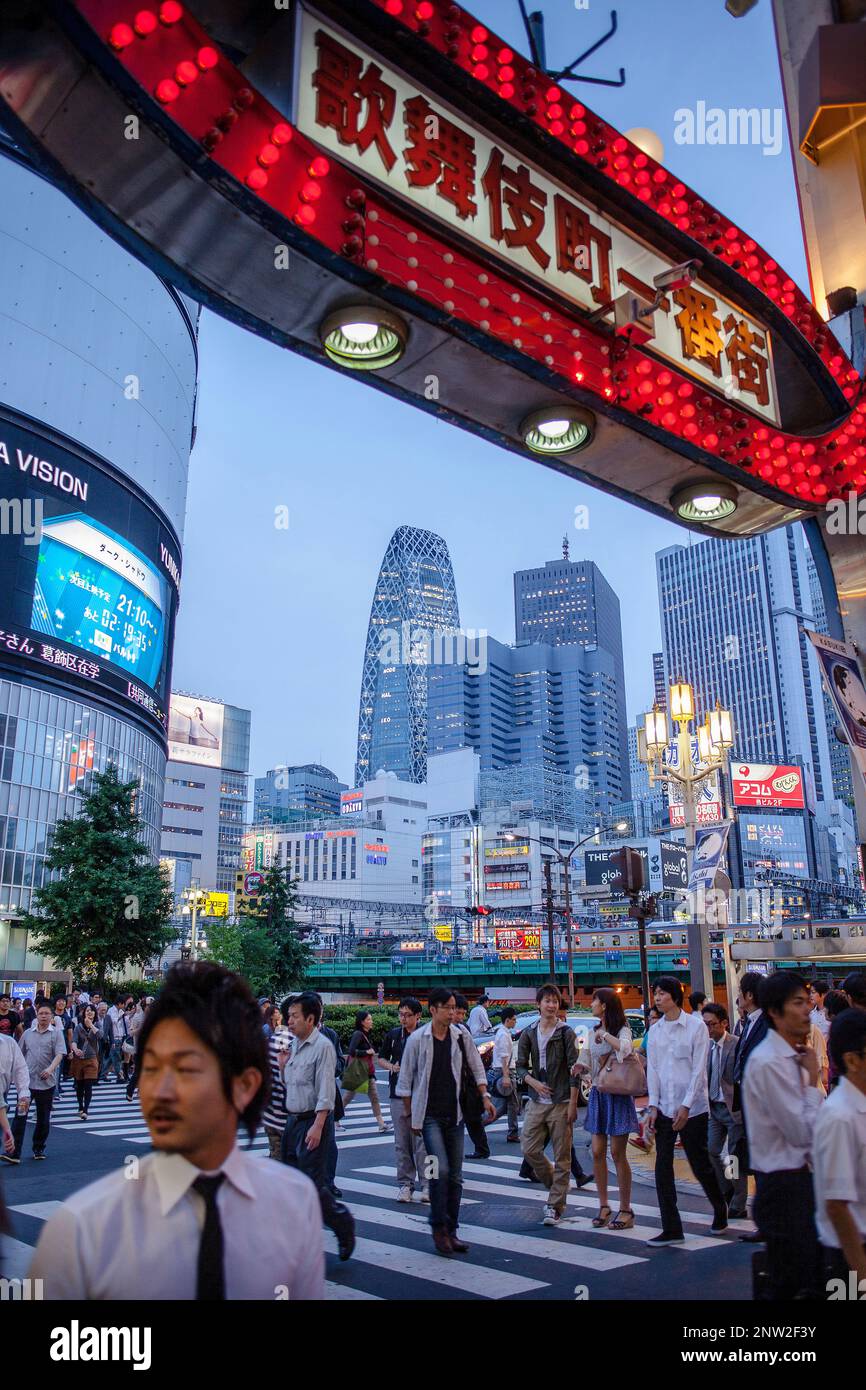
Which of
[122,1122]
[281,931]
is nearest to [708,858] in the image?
[122,1122]

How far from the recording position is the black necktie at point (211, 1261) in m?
1.83

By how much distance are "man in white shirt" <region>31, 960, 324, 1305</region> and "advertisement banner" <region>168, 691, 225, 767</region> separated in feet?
407

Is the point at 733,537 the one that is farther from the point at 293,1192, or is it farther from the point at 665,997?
the point at 293,1192

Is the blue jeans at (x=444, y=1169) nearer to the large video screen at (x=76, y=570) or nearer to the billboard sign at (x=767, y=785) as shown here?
the large video screen at (x=76, y=570)

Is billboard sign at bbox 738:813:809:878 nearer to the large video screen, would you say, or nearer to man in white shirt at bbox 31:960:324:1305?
the large video screen

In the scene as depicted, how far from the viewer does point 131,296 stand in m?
59.9

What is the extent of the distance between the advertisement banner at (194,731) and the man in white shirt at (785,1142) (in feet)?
401

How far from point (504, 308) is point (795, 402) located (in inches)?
121

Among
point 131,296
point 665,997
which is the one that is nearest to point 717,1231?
point 665,997

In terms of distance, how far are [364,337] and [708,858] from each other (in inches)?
474

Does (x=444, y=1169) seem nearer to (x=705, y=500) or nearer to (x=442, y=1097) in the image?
(x=442, y=1097)

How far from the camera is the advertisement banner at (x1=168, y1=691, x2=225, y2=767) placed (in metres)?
124

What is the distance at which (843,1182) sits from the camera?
11.3ft

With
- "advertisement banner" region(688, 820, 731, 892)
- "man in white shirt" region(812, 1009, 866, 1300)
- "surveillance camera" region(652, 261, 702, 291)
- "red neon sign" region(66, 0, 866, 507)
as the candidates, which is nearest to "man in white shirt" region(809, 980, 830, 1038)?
"advertisement banner" region(688, 820, 731, 892)
